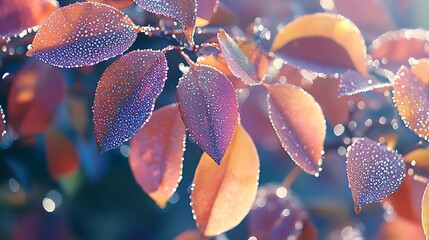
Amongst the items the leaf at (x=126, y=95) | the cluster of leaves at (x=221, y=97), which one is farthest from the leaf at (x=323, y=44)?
the leaf at (x=126, y=95)

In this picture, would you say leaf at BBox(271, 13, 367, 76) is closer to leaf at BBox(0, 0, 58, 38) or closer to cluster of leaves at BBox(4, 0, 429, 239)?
cluster of leaves at BBox(4, 0, 429, 239)

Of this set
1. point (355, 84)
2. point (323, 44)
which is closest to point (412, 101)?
point (355, 84)

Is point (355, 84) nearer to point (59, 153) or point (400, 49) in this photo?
point (400, 49)

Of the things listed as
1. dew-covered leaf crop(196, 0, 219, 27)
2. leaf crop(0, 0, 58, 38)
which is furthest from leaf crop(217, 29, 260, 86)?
leaf crop(0, 0, 58, 38)

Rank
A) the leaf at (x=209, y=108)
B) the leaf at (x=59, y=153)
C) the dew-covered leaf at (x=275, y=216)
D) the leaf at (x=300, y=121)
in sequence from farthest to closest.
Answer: the leaf at (x=59, y=153) < the dew-covered leaf at (x=275, y=216) < the leaf at (x=300, y=121) < the leaf at (x=209, y=108)

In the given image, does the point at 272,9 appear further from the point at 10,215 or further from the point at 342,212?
the point at 10,215

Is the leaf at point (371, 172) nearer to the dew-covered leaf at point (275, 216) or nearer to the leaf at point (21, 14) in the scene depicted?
the dew-covered leaf at point (275, 216)
